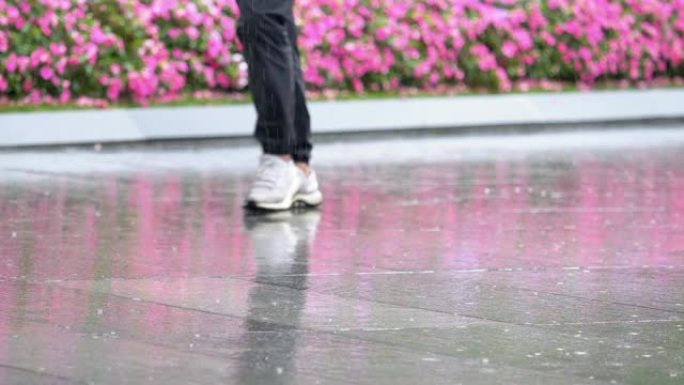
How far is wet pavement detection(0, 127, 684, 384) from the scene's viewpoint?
4.32 metres

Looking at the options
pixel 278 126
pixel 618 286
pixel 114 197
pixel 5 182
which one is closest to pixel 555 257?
pixel 618 286

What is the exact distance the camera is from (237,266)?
605 cm

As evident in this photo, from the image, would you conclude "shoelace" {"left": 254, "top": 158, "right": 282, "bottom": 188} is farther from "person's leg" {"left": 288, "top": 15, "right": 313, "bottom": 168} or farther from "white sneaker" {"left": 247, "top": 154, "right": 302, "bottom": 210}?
"person's leg" {"left": 288, "top": 15, "right": 313, "bottom": 168}

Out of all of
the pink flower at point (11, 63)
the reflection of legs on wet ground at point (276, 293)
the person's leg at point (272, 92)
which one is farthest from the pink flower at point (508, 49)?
the reflection of legs on wet ground at point (276, 293)

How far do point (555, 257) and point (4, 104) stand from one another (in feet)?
23.2

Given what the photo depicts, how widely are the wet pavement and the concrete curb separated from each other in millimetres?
1941

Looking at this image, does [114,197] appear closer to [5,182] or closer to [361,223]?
[5,182]

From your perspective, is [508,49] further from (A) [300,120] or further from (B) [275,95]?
(B) [275,95]

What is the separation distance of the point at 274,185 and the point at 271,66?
0.48 metres

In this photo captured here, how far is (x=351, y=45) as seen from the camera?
48.5ft

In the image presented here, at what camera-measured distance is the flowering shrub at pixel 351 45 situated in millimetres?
13164

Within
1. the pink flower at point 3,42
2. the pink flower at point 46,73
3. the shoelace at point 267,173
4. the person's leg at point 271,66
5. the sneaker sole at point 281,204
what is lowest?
the pink flower at point 46,73

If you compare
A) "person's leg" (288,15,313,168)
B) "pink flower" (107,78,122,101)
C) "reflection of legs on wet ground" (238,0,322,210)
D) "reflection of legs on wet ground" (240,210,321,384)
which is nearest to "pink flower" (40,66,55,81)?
"pink flower" (107,78,122,101)

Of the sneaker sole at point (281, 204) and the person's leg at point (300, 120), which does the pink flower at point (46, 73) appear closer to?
the person's leg at point (300, 120)
